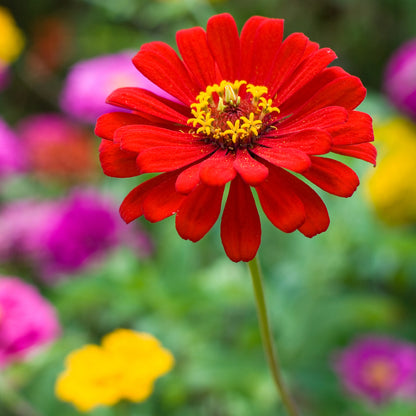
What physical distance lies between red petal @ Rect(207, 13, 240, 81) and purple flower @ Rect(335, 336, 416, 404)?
52 centimetres

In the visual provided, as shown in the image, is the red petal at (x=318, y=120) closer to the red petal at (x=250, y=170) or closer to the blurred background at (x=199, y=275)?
the red petal at (x=250, y=170)

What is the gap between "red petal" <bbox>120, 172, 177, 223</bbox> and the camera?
1.45ft

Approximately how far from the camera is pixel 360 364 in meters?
0.90

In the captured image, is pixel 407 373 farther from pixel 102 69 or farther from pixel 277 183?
pixel 102 69

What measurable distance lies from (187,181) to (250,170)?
42 millimetres

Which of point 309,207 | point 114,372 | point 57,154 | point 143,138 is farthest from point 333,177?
point 57,154

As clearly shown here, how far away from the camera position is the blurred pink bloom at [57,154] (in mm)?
1269

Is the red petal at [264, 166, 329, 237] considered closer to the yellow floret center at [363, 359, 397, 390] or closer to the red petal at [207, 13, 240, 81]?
the red petal at [207, 13, 240, 81]

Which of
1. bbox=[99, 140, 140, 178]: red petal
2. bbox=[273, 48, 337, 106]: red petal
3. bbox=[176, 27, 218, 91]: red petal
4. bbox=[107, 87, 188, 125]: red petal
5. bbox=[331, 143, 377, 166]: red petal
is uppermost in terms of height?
bbox=[176, 27, 218, 91]: red petal

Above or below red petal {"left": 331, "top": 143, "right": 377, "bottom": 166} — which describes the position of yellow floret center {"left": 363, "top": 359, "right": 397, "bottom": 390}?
above

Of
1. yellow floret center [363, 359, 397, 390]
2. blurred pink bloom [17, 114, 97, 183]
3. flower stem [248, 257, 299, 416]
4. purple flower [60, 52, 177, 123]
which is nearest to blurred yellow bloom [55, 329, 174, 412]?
flower stem [248, 257, 299, 416]

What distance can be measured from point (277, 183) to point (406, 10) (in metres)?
1.26

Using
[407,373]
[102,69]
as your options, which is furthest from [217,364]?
[102,69]

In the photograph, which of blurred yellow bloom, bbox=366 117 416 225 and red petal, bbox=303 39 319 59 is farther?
blurred yellow bloom, bbox=366 117 416 225
